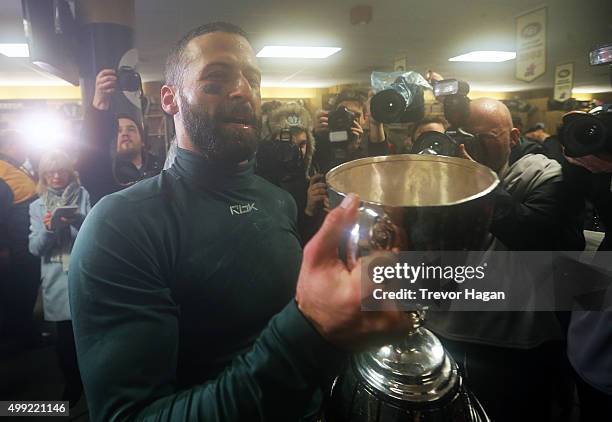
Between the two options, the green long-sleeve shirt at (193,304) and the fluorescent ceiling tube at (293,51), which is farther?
the fluorescent ceiling tube at (293,51)

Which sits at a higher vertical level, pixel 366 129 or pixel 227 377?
pixel 366 129

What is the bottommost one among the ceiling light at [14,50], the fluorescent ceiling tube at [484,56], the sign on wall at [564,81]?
the sign on wall at [564,81]

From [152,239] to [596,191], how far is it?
0.89 meters

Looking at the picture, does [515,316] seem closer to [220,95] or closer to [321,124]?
[321,124]

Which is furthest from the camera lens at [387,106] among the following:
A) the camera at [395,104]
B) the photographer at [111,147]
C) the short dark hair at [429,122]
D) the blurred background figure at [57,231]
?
the blurred background figure at [57,231]

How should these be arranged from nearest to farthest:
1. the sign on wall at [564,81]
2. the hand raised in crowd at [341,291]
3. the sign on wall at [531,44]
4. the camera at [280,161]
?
the hand raised in crowd at [341,291], the camera at [280,161], the sign on wall at [531,44], the sign on wall at [564,81]

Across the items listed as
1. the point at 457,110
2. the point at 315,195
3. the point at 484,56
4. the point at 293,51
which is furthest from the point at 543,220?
the point at 484,56

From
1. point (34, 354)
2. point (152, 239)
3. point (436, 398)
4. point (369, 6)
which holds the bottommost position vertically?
point (34, 354)

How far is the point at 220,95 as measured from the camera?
0.53 meters

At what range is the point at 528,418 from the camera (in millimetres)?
1046

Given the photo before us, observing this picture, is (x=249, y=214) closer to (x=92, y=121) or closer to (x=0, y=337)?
(x=92, y=121)

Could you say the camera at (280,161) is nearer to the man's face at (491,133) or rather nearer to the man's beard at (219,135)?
the man's beard at (219,135)

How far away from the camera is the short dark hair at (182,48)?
1.81 ft

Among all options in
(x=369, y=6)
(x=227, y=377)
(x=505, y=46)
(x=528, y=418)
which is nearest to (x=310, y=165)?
(x=227, y=377)
